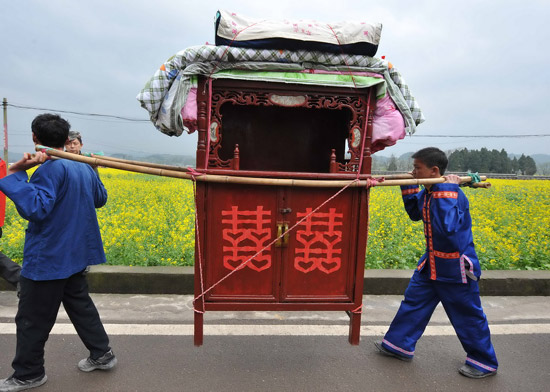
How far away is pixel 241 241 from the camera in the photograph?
2707 millimetres

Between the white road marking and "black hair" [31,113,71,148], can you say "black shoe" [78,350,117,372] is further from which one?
"black hair" [31,113,71,148]

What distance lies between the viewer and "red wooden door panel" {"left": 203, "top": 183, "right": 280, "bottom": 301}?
8.74 ft

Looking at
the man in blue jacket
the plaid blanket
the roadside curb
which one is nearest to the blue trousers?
the roadside curb

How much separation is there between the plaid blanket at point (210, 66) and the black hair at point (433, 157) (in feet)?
1.97

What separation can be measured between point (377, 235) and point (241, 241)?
3824 millimetres

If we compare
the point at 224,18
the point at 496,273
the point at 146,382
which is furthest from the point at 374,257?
the point at 224,18

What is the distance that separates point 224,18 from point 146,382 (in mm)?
2407

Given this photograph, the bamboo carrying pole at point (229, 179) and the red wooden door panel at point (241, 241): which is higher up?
the bamboo carrying pole at point (229, 179)

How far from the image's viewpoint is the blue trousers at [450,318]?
2.82 meters

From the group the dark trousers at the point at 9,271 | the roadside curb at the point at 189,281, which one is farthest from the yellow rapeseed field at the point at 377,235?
the dark trousers at the point at 9,271

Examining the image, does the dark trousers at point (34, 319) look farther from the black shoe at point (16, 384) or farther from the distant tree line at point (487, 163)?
the distant tree line at point (487, 163)

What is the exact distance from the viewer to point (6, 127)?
2022 centimetres

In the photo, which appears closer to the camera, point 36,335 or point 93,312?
point 36,335

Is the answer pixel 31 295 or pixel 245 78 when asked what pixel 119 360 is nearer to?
pixel 31 295
